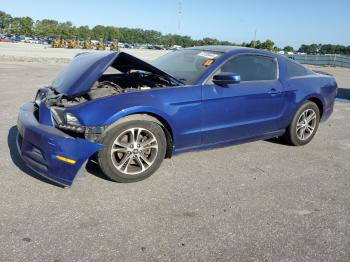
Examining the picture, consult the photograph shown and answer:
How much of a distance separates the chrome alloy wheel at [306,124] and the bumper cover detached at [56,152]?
321 centimetres

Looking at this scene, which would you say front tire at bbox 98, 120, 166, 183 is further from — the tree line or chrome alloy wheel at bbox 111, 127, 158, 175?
the tree line

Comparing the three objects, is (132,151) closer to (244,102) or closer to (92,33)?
(244,102)

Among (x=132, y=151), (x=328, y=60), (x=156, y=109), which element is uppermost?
(x=328, y=60)

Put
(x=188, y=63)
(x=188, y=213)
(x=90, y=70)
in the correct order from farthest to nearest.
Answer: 1. (x=188, y=63)
2. (x=90, y=70)
3. (x=188, y=213)

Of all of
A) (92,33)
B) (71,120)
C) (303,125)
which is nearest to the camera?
(71,120)

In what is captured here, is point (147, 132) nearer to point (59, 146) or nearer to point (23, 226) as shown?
point (59, 146)

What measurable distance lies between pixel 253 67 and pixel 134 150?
2.08 metres

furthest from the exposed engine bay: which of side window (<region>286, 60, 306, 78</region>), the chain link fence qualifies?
the chain link fence

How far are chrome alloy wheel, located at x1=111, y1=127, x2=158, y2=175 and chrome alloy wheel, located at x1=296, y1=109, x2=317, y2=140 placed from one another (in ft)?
8.39

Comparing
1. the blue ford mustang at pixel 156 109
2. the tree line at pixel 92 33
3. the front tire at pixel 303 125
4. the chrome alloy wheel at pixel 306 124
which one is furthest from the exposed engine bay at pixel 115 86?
the tree line at pixel 92 33

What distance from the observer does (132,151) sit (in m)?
3.76

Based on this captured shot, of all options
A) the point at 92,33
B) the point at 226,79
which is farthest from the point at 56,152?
the point at 92,33

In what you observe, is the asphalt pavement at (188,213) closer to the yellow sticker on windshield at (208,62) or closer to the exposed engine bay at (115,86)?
the exposed engine bay at (115,86)

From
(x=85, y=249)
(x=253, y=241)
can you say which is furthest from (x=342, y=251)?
(x=85, y=249)
